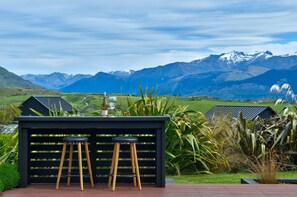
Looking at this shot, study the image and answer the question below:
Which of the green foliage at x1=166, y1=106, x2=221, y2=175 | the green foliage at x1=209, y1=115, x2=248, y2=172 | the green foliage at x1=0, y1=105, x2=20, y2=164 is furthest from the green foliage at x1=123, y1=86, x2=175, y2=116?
the green foliage at x1=0, y1=105, x2=20, y2=164

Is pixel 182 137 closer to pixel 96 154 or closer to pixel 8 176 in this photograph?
pixel 96 154

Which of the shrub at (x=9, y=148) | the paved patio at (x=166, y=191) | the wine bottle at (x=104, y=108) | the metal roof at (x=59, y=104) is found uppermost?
the metal roof at (x=59, y=104)

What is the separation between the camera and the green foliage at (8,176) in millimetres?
6676

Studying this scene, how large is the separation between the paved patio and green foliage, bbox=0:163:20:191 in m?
0.08

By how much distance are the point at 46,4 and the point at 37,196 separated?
39.6ft

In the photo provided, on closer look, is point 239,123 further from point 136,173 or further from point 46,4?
point 46,4

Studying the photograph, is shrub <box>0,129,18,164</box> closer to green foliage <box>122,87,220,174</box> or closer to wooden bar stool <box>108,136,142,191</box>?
green foliage <box>122,87,220,174</box>

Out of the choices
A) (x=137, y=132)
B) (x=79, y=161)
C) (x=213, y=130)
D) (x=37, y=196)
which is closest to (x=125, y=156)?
(x=137, y=132)

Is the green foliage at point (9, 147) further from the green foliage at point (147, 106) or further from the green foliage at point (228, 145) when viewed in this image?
the green foliage at point (228, 145)

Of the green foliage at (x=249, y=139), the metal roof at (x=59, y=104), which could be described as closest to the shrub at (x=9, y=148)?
the metal roof at (x=59, y=104)

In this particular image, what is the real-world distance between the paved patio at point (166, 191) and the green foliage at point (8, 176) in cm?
8

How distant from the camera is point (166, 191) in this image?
270 inches

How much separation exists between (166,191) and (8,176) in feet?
6.24

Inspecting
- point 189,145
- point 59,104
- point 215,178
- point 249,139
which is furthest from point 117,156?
point 59,104
